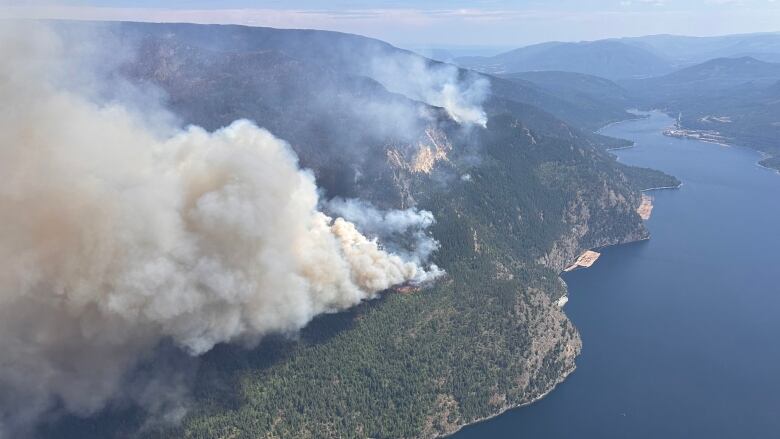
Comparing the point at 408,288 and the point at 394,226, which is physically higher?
the point at 394,226

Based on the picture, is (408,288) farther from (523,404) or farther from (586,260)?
(586,260)

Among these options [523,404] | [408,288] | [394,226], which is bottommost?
[523,404]

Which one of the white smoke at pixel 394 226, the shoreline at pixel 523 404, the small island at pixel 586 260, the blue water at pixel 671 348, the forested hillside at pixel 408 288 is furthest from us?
the small island at pixel 586 260

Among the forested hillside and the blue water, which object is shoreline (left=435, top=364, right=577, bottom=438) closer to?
the forested hillside

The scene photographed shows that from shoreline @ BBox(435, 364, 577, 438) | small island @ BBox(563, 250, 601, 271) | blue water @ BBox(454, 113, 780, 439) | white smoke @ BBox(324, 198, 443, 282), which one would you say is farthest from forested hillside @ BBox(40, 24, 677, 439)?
blue water @ BBox(454, 113, 780, 439)

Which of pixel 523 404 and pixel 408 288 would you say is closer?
pixel 523 404

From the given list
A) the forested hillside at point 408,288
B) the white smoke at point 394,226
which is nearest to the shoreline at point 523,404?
the forested hillside at point 408,288

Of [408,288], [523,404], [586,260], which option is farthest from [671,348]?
[408,288]

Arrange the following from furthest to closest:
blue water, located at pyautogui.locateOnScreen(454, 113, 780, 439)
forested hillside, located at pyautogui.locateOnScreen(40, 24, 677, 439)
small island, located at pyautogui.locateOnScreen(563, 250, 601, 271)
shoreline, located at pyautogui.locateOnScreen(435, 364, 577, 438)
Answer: small island, located at pyautogui.locateOnScreen(563, 250, 601, 271), blue water, located at pyautogui.locateOnScreen(454, 113, 780, 439), shoreline, located at pyautogui.locateOnScreen(435, 364, 577, 438), forested hillside, located at pyautogui.locateOnScreen(40, 24, 677, 439)

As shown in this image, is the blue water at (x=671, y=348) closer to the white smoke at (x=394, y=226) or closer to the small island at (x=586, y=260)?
the small island at (x=586, y=260)

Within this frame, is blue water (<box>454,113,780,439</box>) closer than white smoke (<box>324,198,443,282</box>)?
Yes
